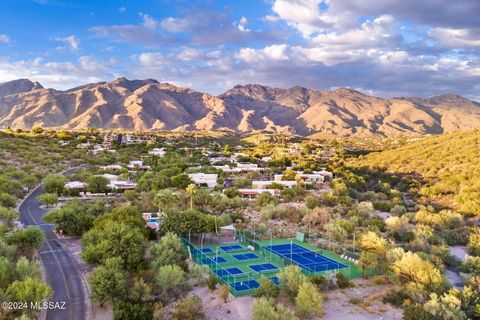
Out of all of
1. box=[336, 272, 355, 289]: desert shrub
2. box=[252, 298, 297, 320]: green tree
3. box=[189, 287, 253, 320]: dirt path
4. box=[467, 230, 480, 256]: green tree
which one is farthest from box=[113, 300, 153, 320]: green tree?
box=[467, 230, 480, 256]: green tree

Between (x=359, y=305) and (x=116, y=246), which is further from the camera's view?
(x=116, y=246)

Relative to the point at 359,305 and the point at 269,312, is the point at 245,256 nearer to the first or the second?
the point at 359,305

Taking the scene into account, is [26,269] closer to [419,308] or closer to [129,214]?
[129,214]

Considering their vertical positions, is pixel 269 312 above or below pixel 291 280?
below

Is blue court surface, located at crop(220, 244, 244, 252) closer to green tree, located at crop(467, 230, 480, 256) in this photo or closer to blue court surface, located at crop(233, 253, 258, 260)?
blue court surface, located at crop(233, 253, 258, 260)

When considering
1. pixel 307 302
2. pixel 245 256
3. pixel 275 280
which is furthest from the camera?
pixel 245 256

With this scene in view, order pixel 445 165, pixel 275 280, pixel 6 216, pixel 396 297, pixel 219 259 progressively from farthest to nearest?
pixel 445 165 → pixel 6 216 → pixel 219 259 → pixel 275 280 → pixel 396 297

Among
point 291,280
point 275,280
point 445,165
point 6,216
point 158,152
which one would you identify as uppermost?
point 445,165

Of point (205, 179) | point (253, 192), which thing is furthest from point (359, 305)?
point (205, 179)
